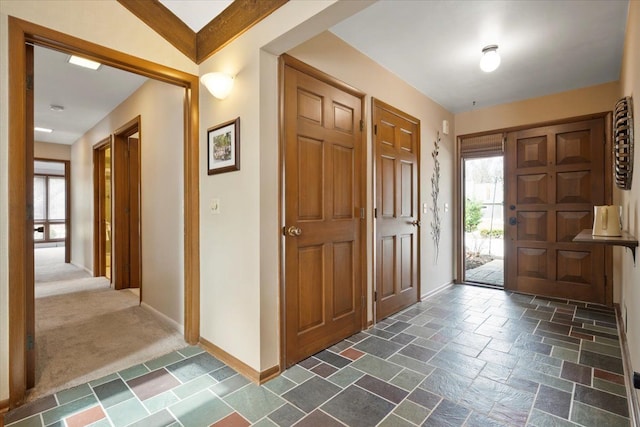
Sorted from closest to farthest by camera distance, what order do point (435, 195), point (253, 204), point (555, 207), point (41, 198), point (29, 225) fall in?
point (29, 225), point (253, 204), point (555, 207), point (435, 195), point (41, 198)

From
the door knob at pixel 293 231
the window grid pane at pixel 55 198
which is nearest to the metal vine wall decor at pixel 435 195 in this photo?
the door knob at pixel 293 231

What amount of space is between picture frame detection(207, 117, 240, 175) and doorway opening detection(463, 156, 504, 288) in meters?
3.71

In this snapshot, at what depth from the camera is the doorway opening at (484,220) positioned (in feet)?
15.4

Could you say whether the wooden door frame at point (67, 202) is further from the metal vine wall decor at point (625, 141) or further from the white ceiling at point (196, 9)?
the metal vine wall decor at point (625, 141)

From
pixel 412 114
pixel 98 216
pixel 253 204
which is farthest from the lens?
pixel 98 216

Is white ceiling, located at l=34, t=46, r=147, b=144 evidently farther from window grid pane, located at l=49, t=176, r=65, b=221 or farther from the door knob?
window grid pane, located at l=49, t=176, r=65, b=221

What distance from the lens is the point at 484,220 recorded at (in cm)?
577

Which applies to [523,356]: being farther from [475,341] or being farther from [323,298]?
[323,298]

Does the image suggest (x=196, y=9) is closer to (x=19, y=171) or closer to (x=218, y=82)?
(x=218, y=82)

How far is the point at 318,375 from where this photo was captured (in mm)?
2051

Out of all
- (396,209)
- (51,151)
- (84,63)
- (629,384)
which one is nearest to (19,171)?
(84,63)

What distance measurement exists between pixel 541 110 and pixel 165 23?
433 centimetres

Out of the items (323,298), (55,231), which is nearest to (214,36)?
(323,298)

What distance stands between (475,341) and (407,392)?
3.48ft
